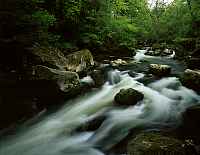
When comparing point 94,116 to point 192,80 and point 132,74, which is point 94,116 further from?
point 132,74

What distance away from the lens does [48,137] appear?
17.5ft

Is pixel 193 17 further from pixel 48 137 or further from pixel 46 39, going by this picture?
pixel 48 137

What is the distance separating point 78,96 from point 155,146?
159 inches

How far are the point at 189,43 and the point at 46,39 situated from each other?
1043cm

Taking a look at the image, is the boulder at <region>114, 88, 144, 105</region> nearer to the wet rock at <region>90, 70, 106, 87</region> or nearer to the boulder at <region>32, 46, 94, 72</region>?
the wet rock at <region>90, 70, 106, 87</region>

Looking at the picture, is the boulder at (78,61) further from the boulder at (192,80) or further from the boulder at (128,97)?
the boulder at (192,80)

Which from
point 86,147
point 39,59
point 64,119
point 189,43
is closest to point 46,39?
point 39,59

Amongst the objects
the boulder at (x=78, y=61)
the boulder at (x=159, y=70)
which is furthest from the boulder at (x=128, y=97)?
the boulder at (x=159, y=70)

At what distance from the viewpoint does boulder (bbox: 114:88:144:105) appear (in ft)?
21.6

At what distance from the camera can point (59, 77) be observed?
7727mm

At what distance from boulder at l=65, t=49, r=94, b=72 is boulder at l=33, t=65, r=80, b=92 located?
4.15ft

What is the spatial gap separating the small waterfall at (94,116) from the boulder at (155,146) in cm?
95

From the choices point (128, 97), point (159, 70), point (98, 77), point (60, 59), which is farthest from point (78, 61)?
point (128, 97)

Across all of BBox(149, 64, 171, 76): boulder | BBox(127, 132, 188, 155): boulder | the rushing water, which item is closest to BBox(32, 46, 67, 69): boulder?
the rushing water
